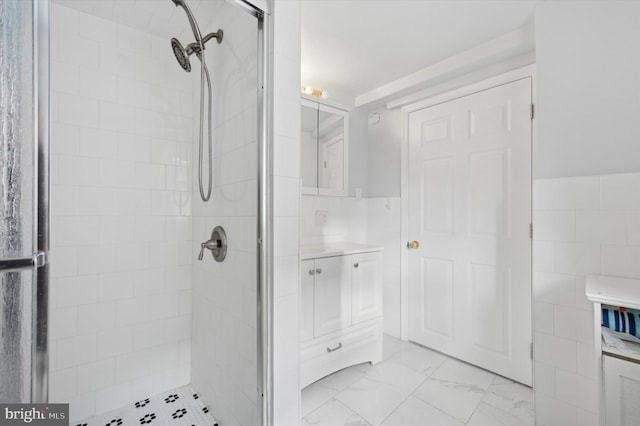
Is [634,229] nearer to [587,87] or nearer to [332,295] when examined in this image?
[587,87]

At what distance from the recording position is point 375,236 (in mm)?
2793

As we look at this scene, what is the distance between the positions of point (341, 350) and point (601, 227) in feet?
5.14

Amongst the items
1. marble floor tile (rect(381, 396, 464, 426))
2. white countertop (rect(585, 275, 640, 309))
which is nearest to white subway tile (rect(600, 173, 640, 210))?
white countertop (rect(585, 275, 640, 309))

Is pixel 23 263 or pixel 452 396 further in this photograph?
pixel 452 396

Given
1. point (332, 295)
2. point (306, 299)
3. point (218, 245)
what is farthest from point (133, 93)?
point (332, 295)

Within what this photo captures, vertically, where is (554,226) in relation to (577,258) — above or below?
above

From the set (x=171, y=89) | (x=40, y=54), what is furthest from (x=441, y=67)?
(x=40, y=54)

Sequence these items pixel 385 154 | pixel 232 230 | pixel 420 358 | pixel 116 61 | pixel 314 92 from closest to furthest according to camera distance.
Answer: pixel 232 230 < pixel 116 61 < pixel 420 358 < pixel 314 92 < pixel 385 154

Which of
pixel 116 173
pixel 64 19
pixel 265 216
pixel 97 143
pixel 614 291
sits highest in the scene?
pixel 64 19

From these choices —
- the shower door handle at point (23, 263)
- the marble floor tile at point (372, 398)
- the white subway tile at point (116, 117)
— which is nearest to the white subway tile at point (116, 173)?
the white subway tile at point (116, 117)

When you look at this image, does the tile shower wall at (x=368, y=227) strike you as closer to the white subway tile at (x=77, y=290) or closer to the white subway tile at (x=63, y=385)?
the white subway tile at (x=77, y=290)

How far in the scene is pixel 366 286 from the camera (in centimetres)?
206

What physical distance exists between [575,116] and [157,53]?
2367 mm

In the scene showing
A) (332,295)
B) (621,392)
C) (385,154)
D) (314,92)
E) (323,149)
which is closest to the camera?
(621,392)
